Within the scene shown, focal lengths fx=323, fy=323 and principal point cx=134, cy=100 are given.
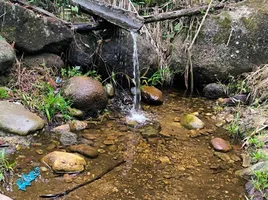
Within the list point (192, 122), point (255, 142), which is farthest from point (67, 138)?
point (255, 142)

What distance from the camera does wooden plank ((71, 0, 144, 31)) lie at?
4.29m

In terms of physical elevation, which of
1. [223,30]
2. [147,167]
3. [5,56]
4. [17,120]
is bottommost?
[147,167]

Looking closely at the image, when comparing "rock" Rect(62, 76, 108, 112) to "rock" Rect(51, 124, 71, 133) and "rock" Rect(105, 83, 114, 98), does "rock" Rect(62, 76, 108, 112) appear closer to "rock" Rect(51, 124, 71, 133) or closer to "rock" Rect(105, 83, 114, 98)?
"rock" Rect(51, 124, 71, 133)

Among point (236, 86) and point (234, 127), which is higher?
point (236, 86)

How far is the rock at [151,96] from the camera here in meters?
4.55

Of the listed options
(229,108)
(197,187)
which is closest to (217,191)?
(197,187)

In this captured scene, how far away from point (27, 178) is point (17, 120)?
0.81 meters

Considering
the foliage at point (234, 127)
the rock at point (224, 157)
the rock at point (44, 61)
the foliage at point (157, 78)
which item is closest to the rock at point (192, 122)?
the foliage at point (234, 127)

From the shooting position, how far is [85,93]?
3.87 metres

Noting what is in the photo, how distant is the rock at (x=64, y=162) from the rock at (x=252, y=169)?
1.48 meters

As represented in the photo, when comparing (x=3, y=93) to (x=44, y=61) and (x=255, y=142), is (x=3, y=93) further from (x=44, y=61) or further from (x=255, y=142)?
(x=255, y=142)

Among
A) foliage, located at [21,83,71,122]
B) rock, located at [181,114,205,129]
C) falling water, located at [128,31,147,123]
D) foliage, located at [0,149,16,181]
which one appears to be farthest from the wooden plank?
foliage, located at [0,149,16,181]

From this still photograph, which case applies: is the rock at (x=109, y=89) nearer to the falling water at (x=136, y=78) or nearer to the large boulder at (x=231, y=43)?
the falling water at (x=136, y=78)

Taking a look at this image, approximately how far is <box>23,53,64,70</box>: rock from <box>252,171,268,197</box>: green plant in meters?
2.83
